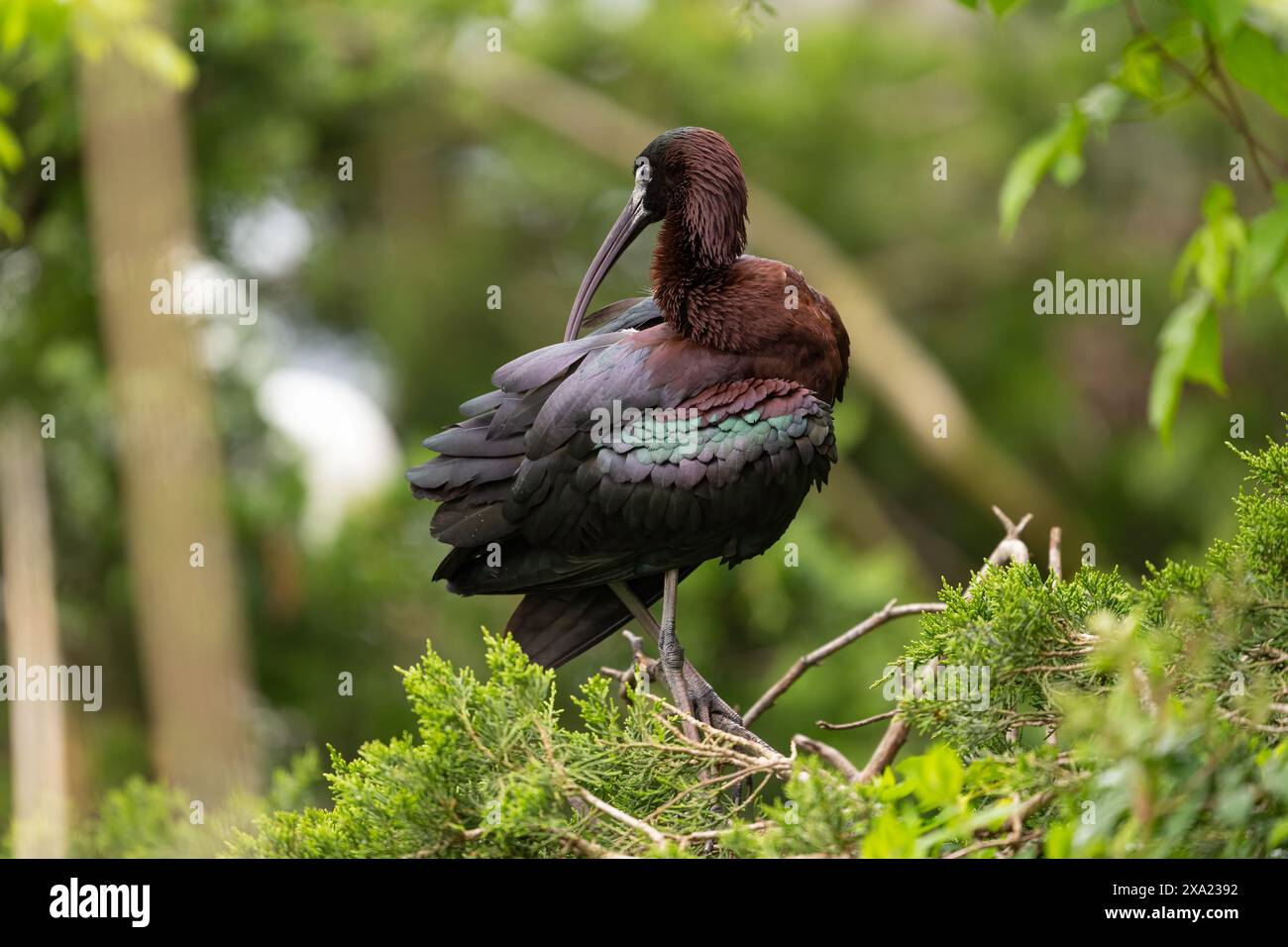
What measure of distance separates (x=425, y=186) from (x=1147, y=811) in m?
11.6

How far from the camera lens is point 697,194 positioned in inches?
131

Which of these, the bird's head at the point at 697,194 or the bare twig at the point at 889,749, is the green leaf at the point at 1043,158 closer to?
the bird's head at the point at 697,194

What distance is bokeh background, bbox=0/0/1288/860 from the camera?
728 centimetres

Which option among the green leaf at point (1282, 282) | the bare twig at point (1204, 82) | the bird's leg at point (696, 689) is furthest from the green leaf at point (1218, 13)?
the bird's leg at point (696, 689)

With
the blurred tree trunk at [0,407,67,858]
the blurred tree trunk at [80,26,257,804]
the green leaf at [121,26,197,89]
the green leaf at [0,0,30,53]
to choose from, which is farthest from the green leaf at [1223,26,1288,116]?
the blurred tree trunk at [80,26,257,804]

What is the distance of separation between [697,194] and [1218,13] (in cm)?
125

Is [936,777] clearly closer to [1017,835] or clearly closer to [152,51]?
[1017,835]

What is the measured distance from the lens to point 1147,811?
5.75ft

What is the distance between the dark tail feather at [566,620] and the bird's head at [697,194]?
856 millimetres

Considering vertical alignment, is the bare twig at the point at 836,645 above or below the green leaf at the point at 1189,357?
below

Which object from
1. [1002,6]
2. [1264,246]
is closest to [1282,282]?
[1264,246]

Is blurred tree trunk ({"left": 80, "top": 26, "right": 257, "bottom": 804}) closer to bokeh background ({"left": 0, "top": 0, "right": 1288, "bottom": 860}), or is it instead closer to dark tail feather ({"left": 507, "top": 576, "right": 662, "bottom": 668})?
bokeh background ({"left": 0, "top": 0, "right": 1288, "bottom": 860})

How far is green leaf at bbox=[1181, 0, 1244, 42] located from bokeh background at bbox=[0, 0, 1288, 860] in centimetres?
349

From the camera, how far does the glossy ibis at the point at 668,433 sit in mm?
3217
